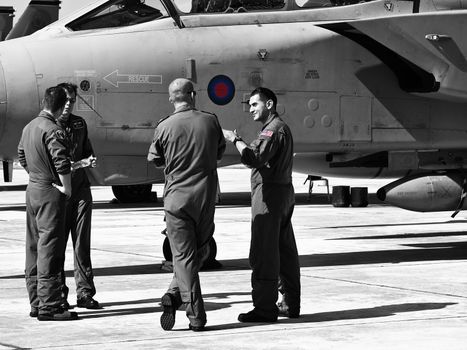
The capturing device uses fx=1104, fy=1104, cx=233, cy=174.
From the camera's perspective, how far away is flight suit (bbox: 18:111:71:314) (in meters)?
8.66

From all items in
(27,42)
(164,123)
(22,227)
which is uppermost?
(27,42)

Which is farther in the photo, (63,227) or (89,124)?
(89,124)

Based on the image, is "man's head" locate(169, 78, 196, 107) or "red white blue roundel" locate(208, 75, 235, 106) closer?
"man's head" locate(169, 78, 196, 107)

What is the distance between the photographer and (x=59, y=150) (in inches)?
341

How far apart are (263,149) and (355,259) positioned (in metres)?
4.42

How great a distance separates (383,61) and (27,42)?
3.97 metres

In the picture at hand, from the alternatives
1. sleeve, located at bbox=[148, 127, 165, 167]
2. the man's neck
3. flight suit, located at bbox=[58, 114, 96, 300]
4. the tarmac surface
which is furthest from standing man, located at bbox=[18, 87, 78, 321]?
the man's neck

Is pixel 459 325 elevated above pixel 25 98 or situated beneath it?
situated beneath

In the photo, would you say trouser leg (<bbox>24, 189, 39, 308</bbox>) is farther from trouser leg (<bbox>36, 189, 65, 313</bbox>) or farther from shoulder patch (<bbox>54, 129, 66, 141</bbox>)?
shoulder patch (<bbox>54, 129, 66, 141</bbox>)

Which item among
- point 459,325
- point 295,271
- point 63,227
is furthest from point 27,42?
point 459,325

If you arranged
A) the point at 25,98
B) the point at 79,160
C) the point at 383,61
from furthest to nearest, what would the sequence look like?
the point at 383,61
the point at 25,98
the point at 79,160

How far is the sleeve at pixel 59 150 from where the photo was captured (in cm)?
861

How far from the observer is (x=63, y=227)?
8.84m

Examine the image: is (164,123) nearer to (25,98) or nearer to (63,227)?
(63,227)
